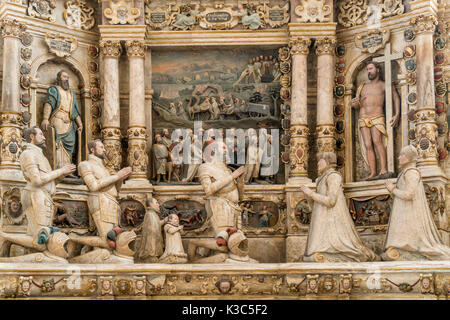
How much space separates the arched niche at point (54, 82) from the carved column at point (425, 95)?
246 inches

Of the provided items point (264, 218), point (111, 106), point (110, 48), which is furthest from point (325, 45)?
point (111, 106)

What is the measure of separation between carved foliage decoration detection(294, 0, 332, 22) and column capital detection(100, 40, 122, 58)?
3.51m

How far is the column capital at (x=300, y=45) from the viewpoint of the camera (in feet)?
63.1

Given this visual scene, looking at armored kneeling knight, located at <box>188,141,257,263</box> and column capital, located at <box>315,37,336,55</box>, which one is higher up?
column capital, located at <box>315,37,336,55</box>

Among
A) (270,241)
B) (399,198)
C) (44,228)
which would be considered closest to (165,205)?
(270,241)

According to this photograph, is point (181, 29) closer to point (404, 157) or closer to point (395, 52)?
point (395, 52)

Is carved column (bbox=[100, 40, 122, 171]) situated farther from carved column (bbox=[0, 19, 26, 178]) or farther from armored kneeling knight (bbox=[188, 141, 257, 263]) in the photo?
armored kneeling knight (bbox=[188, 141, 257, 263])

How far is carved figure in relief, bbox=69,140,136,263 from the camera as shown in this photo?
16.5 meters

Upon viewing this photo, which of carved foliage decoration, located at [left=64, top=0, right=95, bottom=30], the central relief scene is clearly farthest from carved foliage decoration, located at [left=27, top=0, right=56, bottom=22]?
the central relief scene

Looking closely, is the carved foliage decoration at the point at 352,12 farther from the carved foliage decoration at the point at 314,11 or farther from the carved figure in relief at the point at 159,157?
the carved figure in relief at the point at 159,157

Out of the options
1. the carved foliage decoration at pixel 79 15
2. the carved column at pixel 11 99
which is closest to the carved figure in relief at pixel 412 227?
the carved column at pixel 11 99

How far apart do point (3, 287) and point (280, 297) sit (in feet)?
14.2

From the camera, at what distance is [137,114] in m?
19.1

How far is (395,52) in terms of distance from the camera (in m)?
18.9
